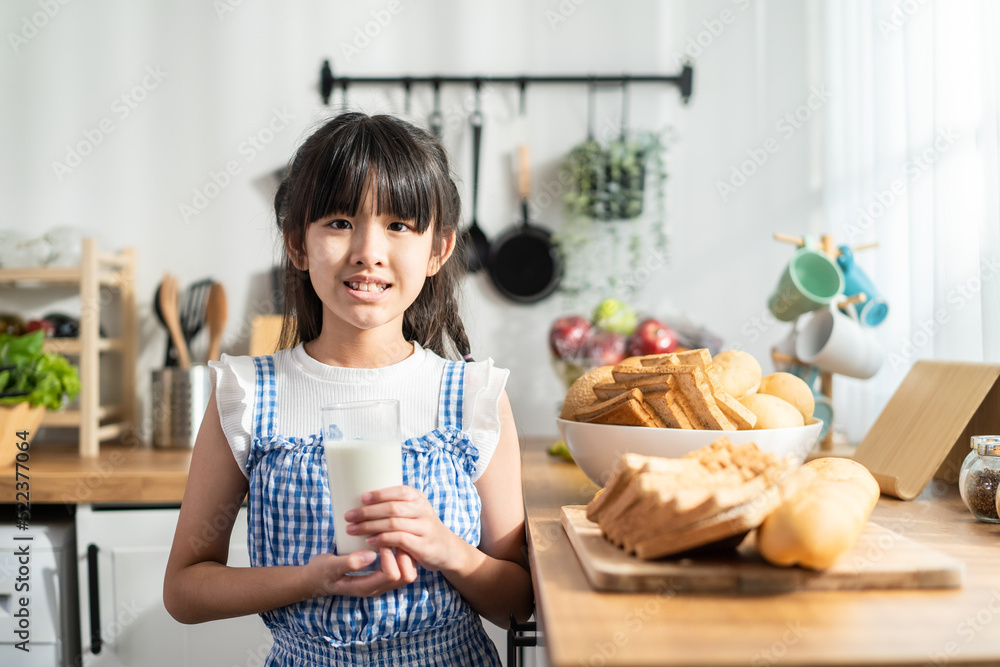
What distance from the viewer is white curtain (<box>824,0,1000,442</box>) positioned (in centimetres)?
126

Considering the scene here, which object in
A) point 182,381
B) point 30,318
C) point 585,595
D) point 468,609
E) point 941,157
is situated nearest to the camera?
point 585,595

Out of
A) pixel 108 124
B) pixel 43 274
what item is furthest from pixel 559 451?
pixel 108 124

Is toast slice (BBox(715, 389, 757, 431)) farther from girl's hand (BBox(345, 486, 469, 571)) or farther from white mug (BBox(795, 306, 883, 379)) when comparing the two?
white mug (BBox(795, 306, 883, 379))

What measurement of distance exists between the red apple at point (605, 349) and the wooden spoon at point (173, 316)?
3.29 feet

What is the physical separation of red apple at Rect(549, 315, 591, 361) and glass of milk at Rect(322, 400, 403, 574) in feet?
3.44

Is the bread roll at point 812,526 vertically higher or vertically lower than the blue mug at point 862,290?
lower

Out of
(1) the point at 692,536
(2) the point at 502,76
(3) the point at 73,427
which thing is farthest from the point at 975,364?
(3) the point at 73,427

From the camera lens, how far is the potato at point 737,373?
93cm

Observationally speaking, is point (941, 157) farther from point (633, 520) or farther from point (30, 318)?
point (30, 318)

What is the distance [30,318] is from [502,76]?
4.60 feet

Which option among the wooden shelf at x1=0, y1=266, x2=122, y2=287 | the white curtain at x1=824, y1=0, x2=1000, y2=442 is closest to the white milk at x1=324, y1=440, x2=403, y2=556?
the white curtain at x1=824, y1=0, x2=1000, y2=442

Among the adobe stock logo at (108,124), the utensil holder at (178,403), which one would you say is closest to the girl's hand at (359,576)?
the utensil holder at (178,403)

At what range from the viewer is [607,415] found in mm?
906

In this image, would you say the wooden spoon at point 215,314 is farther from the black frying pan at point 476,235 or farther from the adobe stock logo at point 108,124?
the black frying pan at point 476,235
